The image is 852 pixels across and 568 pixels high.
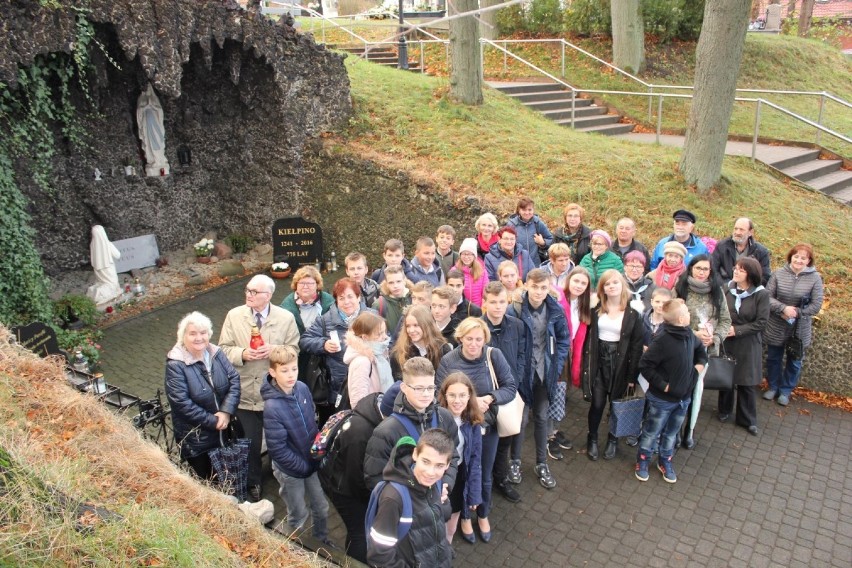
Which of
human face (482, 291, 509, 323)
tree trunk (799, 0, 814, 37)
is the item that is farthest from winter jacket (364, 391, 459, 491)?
tree trunk (799, 0, 814, 37)

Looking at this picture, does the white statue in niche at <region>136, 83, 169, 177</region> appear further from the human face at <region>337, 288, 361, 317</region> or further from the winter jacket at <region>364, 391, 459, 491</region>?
the winter jacket at <region>364, 391, 459, 491</region>

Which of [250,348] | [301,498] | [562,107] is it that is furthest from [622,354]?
[562,107]

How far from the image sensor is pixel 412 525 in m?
4.02

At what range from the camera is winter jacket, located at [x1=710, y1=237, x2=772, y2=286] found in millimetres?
8266

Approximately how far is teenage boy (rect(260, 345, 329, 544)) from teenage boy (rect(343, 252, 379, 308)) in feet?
5.74

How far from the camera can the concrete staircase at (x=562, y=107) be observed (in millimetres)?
17234

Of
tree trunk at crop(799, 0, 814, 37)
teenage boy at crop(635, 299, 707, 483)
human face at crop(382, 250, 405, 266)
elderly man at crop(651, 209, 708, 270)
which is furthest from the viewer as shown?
tree trunk at crop(799, 0, 814, 37)

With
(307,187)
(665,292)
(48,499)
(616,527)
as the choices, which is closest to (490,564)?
(616,527)

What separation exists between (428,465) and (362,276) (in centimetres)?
354

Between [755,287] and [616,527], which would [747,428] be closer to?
[755,287]

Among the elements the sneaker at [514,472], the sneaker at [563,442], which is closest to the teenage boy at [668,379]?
the sneaker at [563,442]

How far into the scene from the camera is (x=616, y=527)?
6.10 metres

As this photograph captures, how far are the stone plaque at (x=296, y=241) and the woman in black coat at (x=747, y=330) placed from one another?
8.39 m

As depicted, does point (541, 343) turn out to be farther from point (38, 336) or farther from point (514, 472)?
point (38, 336)
